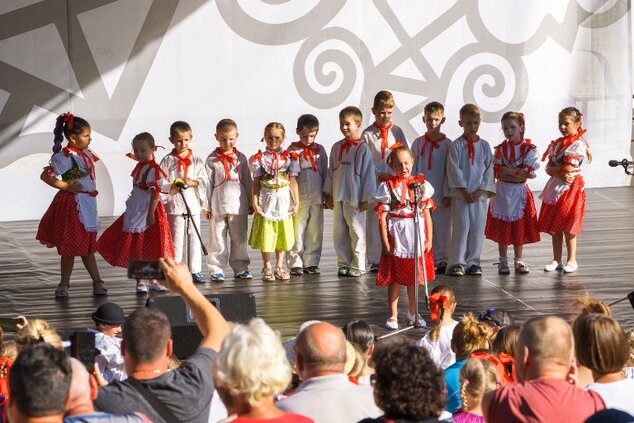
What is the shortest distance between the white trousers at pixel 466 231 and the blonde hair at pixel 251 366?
6.64 meters

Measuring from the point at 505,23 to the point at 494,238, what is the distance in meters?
5.38

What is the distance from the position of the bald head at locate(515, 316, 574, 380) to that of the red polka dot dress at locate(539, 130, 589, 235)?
620 centimetres

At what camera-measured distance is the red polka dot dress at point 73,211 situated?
870 cm

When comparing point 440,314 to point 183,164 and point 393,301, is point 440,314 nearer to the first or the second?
point 393,301

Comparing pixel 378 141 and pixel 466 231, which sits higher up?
pixel 378 141

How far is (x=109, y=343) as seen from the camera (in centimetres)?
563

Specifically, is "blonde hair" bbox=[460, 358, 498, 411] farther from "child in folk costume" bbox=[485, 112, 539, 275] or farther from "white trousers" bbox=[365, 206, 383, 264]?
"white trousers" bbox=[365, 206, 383, 264]

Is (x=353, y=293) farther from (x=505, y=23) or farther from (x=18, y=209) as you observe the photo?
(x=505, y=23)

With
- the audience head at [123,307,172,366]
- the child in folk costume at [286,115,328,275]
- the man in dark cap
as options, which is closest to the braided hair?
the child in folk costume at [286,115,328,275]

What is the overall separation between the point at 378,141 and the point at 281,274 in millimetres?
1352

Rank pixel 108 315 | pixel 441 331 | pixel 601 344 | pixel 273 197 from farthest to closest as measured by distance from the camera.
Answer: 1. pixel 273 197
2. pixel 441 331
3. pixel 108 315
4. pixel 601 344

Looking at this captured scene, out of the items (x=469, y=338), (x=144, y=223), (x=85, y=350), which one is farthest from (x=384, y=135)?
(x=85, y=350)

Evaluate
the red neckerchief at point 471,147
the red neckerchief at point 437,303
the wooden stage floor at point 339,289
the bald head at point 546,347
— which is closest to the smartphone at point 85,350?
the bald head at point 546,347

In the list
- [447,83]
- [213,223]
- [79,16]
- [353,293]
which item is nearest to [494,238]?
[353,293]
